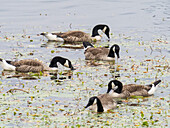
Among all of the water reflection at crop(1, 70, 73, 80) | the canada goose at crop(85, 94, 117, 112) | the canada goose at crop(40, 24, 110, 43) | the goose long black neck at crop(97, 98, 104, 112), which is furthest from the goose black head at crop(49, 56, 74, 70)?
the canada goose at crop(40, 24, 110, 43)

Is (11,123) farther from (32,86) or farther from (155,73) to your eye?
(155,73)

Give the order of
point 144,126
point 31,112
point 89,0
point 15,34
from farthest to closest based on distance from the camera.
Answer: point 89,0 → point 15,34 → point 31,112 → point 144,126

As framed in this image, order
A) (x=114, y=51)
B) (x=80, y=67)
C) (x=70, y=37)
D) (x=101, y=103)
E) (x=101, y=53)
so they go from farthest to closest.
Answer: (x=70, y=37)
(x=101, y=53)
(x=114, y=51)
(x=80, y=67)
(x=101, y=103)

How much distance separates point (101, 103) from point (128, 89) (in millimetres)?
2374

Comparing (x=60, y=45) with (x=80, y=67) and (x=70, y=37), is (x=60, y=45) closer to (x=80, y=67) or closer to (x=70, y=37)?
(x=70, y=37)

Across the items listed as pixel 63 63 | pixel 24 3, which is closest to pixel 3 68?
pixel 63 63

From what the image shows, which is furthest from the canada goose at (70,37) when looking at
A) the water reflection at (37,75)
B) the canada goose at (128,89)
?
the canada goose at (128,89)

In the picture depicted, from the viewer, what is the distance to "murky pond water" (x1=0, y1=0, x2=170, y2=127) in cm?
1477

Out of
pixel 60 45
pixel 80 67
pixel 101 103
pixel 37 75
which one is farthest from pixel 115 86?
pixel 60 45

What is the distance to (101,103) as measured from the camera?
1555 cm

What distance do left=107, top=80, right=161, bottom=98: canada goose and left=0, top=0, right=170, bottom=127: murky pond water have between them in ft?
1.07

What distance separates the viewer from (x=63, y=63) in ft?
72.2

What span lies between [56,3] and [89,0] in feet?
15.9

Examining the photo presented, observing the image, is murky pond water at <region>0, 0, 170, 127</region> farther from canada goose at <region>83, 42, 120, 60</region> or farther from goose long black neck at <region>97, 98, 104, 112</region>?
canada goose at <region>83, 42, 120, 60</region>
